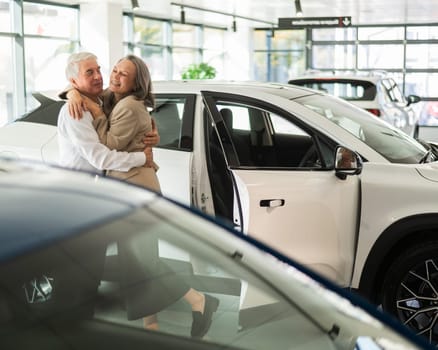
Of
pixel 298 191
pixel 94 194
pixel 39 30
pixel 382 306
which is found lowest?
pixel 382 306

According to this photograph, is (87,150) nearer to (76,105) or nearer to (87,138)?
(87,138)

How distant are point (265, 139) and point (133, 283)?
3.77 m

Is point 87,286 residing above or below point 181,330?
above

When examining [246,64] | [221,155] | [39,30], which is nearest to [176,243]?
[221,155]

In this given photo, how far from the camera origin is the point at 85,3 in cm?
1861

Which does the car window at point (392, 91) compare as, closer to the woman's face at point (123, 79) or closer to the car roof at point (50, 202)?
the woman's face at point (123, 79)

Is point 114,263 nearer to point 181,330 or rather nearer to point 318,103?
point 181,330

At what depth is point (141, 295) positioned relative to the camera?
1.83 m

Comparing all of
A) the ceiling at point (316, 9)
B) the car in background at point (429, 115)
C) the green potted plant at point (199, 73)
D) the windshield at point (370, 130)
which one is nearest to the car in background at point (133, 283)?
the windshield at point (370, 130)

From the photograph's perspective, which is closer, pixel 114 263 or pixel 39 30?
pixel 114 263

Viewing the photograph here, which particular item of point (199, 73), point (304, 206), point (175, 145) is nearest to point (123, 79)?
point (175, 145)

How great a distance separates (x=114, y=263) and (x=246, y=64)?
83.7 feet

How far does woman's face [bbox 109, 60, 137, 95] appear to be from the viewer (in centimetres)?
439

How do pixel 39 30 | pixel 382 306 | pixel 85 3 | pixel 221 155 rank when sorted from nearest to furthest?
1. pixel 382 306
2. pixel 221 155
3. pixel 39 30
4. pixel 85 3
